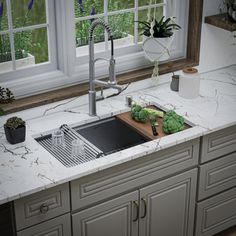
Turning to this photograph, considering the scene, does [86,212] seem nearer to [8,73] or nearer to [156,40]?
[8,73]

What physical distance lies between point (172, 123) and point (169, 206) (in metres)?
0.50

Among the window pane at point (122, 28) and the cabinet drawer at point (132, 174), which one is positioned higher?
the window pane at point (122, 28)

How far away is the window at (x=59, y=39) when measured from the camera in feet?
11.3

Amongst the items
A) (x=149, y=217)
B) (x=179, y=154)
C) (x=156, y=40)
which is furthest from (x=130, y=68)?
(x=149, y=217)

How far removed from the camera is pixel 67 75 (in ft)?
11.9

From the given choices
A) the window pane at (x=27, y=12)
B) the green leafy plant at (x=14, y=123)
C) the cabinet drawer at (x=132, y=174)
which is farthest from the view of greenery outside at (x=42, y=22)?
the cabinet drawer at (x=132, y=174)

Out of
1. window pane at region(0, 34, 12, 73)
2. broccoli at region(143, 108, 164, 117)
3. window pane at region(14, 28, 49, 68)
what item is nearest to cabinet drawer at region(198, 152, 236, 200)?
broccoli at region(143, 108, 164, 117)

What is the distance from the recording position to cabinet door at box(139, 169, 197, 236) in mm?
3348

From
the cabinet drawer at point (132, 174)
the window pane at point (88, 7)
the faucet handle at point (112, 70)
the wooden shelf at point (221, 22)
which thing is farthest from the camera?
the wooden shelf at point (221, 22)

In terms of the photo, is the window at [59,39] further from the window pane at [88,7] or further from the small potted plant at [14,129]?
the small potted plant at [14,129]

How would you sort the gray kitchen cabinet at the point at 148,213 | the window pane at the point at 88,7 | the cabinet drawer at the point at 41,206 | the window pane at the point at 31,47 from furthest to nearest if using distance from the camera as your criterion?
the window pane at the point at 88,7 < the window pane at the point at 31,47 < the gray kitchen cabinet at the point at 148,213 < the cabinet drawer at the point at 41,206

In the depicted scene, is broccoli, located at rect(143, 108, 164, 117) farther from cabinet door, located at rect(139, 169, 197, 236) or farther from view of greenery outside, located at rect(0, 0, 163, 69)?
view of greenery outside, located at rect(0, 0, 163, 69)

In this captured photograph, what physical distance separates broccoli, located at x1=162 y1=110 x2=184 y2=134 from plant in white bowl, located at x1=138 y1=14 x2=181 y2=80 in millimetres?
497

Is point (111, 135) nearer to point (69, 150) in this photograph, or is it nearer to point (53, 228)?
point (69, 150)
